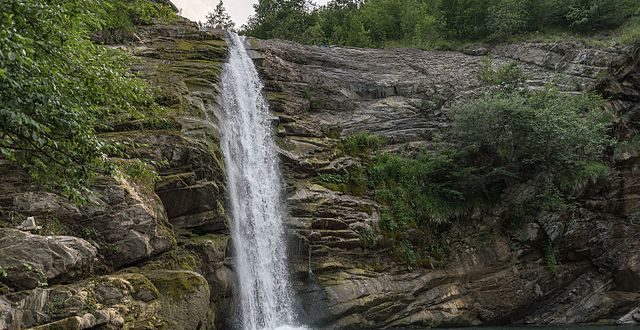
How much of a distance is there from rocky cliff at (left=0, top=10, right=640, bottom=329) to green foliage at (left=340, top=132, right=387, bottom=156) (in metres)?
0.52

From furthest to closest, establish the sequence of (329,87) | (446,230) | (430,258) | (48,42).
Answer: (329,87)
(446,230)
(430,258)
(48,42)

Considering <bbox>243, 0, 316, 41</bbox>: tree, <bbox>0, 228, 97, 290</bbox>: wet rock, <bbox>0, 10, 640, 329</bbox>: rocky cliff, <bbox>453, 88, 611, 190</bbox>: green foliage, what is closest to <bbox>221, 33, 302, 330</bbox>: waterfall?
<bbox>0, 10, 640, 329</bbox>: rocky cliff

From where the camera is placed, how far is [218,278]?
14367 mm

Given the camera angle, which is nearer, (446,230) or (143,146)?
(143,146)

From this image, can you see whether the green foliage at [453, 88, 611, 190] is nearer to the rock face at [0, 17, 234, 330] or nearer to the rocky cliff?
the rocky cliff

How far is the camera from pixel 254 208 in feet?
60.2

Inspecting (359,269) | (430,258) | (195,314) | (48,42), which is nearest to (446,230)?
(430,258)

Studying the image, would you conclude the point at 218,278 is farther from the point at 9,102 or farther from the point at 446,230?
the point at 446,230

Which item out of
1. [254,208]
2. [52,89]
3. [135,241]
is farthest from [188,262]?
[52,89]

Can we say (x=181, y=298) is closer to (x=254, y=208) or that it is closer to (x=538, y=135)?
(x=254, y=208)

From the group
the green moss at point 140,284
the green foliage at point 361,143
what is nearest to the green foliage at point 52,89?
the green moss at point 140,284

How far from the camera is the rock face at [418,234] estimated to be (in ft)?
62.2

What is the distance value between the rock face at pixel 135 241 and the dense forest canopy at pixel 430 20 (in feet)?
83.7

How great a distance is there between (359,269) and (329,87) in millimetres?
11520
